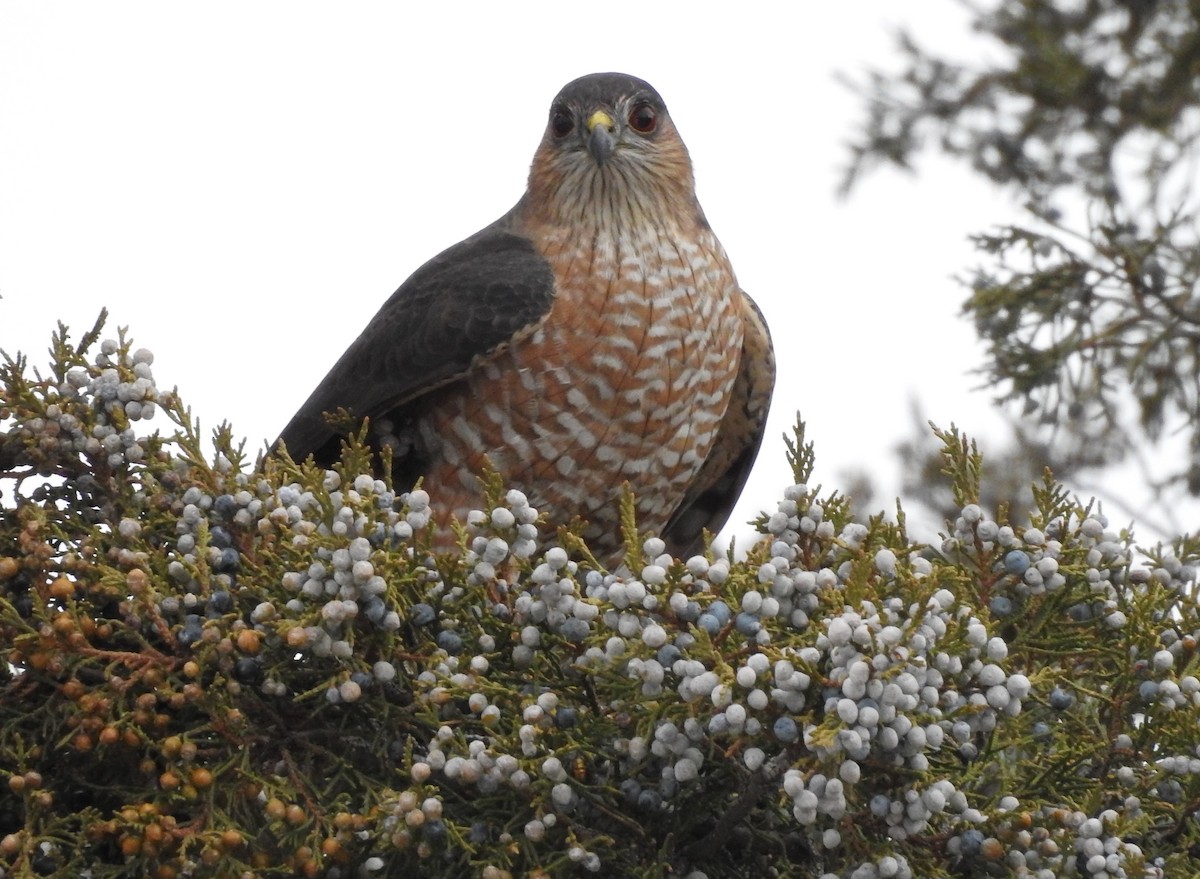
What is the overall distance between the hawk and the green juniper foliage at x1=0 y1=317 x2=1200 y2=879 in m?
1.25

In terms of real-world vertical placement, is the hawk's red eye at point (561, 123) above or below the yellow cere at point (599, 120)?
above

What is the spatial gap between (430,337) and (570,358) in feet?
1.20

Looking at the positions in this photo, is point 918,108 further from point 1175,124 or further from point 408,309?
point 408,309

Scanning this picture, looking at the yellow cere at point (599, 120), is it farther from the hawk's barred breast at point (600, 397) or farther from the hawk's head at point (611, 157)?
the hawk's barred breast at point (600, 397)

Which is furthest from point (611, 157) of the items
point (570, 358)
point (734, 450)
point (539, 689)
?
point (539, 689)

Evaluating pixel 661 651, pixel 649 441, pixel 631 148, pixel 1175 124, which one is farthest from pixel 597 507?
pixel 1175 124

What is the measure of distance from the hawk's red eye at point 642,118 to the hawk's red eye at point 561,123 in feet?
0.60

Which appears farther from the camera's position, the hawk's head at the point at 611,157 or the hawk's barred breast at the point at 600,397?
the hawk's head at the point at 611,157

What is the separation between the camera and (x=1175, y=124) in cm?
596

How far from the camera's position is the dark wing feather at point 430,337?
423cm

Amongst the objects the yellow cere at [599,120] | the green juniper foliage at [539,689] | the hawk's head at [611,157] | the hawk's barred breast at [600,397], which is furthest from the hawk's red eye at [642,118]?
the green juniper foliage at [539,689]

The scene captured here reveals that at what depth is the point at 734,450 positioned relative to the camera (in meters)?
5.02

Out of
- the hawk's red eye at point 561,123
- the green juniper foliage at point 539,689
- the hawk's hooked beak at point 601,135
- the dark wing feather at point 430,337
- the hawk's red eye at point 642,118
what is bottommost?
the green juniper foliage at point 539,689

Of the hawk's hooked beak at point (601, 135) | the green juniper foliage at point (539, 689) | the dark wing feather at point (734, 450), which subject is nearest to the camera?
the green juniper foliage at point (539, 689)
